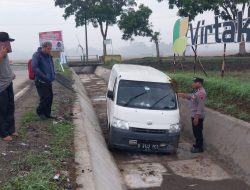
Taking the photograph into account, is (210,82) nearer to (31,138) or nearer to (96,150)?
(96,150)

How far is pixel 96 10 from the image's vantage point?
143 feet

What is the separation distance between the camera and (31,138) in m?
8.39

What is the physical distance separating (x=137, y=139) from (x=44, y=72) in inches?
105

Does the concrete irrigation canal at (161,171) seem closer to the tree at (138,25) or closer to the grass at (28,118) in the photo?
the grass at (28,118)

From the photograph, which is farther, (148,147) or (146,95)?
(146,95)

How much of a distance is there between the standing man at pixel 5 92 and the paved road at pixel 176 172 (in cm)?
249

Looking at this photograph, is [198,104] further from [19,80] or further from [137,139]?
[19,80]

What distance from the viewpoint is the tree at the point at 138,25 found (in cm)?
3653

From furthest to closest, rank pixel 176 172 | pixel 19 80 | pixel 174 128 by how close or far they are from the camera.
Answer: pixel 19 80 → pixel 174 128 → pixel 176 172

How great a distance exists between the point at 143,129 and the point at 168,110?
0.86 metres

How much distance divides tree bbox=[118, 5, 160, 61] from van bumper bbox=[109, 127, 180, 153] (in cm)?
2677

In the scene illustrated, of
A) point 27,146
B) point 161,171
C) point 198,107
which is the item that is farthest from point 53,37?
point 27,146

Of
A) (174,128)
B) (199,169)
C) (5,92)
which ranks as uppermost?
(5,92)

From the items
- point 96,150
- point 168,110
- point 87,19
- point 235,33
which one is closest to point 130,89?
point 168,110
